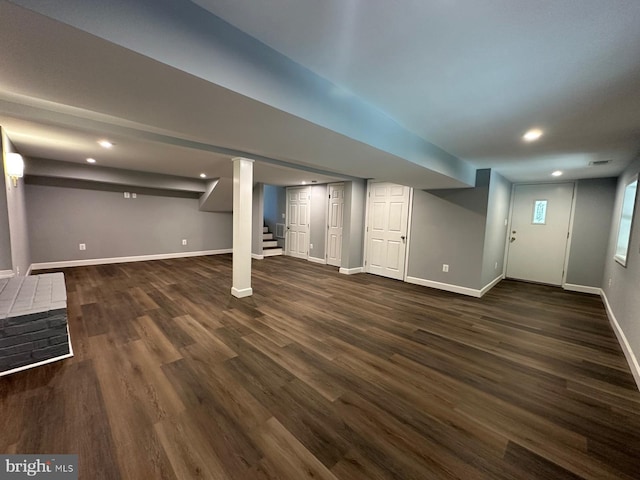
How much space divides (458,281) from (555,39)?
12.8 ft

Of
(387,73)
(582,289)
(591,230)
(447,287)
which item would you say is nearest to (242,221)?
(387,73)

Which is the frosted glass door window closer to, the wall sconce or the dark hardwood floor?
the dark hardwood floor

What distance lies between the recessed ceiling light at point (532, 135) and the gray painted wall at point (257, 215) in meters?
5.54

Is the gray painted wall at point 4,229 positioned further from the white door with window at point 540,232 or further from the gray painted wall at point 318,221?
the white door with window at point 540,232

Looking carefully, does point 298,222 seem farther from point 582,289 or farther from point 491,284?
point 582,289

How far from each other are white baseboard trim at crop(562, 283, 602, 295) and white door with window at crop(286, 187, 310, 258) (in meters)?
5.68

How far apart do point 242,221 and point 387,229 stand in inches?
121

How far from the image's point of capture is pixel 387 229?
17.8 feet

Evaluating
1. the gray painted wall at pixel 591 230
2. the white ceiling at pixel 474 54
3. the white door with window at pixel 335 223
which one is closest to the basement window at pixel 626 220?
the gray painted wall at pixel 591 230

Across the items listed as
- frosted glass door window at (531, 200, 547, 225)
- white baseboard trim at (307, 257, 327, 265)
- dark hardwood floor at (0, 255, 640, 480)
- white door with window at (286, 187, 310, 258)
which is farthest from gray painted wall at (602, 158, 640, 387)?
white door with window at (286, 187, 310, 258)

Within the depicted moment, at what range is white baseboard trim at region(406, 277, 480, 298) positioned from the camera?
14.1ft

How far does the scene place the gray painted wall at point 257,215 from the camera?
676 cm

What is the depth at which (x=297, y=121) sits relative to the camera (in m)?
1.63

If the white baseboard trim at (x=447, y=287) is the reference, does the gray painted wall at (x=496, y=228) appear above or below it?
above
